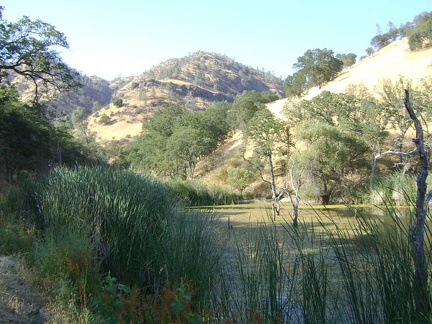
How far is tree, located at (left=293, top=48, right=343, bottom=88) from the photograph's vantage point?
180 feet

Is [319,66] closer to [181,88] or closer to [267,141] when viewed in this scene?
[267,141]

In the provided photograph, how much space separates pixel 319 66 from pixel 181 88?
53.8m

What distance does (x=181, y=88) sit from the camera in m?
103

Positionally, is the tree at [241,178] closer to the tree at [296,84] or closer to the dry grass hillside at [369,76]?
the dry grass hillside at [369,76]

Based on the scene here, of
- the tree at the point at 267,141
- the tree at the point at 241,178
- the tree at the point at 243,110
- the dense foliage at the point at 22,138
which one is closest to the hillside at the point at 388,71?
the tree at the point at 243,110

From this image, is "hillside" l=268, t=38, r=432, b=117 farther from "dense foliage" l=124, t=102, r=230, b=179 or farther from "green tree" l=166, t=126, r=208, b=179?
"green tree" l=166, t=126, r=208, b=179

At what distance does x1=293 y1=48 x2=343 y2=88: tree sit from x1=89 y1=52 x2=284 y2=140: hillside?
3305 cm

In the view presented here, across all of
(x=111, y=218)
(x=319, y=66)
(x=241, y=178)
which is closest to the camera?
(x=111, y=218)

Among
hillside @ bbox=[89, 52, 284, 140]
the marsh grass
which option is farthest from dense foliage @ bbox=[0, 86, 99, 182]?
hillside @ bbox=[89, 52, 284, 140]

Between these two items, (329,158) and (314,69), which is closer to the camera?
(329,158)

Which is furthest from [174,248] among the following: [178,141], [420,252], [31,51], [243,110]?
[243,110]

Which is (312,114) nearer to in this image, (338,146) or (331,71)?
(338,146)

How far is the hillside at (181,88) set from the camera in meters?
79.9

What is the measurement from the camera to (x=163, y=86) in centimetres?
10269
